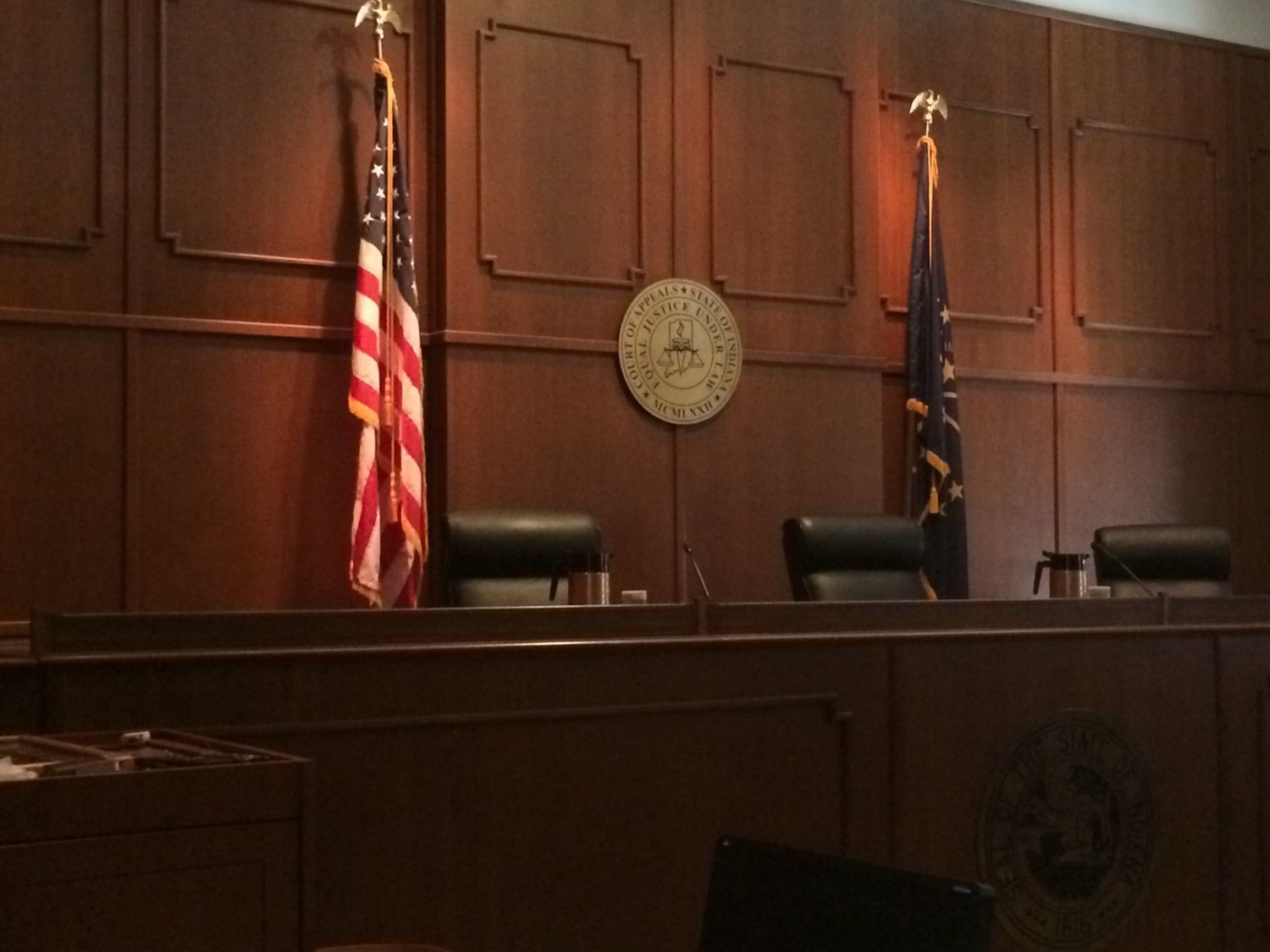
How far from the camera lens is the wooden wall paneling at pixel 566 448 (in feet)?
17.8

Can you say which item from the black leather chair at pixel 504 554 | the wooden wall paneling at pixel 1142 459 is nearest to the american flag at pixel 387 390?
the black leather chair at pixel 504 554

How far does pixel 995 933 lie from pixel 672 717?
0.90m

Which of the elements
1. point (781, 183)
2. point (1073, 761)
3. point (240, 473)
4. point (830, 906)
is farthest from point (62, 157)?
point (830, 906)

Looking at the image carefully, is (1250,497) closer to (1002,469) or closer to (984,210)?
(1002,469)

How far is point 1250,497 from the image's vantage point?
7.19m

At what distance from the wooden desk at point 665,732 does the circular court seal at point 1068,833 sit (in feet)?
0.07

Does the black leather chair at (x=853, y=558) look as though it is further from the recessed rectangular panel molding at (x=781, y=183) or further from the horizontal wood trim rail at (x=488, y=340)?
the recessed rectangular panel molding at (x=781, y=183)

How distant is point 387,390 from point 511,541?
41.9 inches

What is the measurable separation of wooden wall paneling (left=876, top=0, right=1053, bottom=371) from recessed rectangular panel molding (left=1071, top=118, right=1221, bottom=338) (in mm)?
198

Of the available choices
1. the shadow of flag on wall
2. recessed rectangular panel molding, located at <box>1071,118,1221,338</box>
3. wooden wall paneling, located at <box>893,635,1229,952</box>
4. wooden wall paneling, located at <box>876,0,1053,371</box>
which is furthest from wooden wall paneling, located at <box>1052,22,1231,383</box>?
wooden wall paneling, located at <box>893,635,1229,952</box>

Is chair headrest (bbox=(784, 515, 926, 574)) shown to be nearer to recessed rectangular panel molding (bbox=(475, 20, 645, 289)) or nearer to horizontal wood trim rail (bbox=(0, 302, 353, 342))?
recessed rectangular panel molding (bbox=(475, 20, 645, 289))

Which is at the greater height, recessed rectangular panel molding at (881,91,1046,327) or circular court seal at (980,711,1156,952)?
recessed rectangular panel molding at (881,91,1046,327)

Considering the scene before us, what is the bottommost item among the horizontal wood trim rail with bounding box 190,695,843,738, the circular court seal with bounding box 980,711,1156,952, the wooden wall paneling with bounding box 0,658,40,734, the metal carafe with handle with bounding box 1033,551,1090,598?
the circular court seal with bounding box 980,711,1156,952

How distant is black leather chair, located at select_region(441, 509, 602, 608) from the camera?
4309 millimetres
